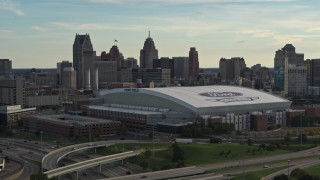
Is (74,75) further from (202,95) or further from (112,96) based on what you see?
(202,95)

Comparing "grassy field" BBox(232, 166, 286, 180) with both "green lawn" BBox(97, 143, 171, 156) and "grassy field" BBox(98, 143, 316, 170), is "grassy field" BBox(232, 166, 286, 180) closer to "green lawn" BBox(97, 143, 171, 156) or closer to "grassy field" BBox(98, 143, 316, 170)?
"grassy field" BBox(98, 143, 316, 170)

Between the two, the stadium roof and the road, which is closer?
the road

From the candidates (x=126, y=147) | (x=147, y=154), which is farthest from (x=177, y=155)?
(x=126, y=147)

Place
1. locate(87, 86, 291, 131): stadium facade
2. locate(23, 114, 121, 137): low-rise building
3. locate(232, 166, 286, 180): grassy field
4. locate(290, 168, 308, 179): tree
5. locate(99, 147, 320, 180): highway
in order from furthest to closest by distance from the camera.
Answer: locate(87, 86, 291, 131): stadium facade
locate(23, 114, 121, 137): low-rise building
locate(232, 166, 286, 180): grassy field
locate(290, 168, 308, 179): tree
locate(99, 147, 320, 180): highway

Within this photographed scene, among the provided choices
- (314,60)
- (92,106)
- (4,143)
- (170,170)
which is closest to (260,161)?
(170,170)

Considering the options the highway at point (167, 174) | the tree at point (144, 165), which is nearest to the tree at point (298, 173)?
the highway at point (167, 174)

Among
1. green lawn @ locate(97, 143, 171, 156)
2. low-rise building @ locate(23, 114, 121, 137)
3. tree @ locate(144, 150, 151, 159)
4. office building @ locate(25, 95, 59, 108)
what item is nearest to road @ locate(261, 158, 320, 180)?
tree @ locate(144, 150, 151, 159)

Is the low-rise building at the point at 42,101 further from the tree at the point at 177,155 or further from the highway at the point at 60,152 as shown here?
the tree at the point at 177,155

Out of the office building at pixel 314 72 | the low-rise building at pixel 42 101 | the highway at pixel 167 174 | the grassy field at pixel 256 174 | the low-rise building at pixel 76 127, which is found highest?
the office building at pixel 314 72

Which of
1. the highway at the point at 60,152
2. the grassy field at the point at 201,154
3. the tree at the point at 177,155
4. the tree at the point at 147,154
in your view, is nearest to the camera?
the highway at the point at 60,152
